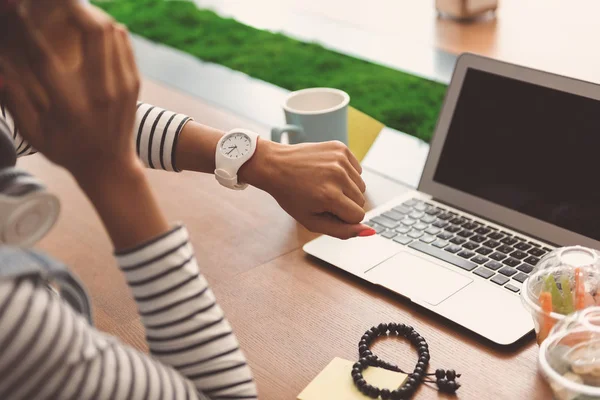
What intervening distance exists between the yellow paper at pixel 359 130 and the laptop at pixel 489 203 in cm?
13

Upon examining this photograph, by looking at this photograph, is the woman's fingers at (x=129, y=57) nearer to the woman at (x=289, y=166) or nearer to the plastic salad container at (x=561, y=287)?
the woman at (x=289, y=166)

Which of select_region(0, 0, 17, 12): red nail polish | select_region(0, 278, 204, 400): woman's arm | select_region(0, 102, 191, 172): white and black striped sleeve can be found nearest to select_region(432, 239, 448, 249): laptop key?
select_region(0, 102, 191, 172): white and black striped sleeve

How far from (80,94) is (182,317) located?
0.18 m

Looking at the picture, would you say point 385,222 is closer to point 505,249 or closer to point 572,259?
point 505,249

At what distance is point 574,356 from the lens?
0.59m

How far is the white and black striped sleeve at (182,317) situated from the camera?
1.77 feet

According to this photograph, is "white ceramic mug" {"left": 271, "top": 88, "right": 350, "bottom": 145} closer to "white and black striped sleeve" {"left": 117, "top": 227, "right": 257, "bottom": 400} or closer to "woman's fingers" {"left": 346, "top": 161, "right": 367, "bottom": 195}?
"woman's fingers" {"left": 346, "top": 161, "right": 367, "bottom": 195}

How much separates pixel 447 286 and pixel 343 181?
0.16 m

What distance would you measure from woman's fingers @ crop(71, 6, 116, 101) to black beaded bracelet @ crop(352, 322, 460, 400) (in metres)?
0.34

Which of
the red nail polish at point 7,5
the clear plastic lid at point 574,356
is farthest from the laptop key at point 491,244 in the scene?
the red nail polish at point 7,5

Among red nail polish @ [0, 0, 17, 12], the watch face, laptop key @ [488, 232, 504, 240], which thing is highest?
red nail polish @ [0, 0, 17, 12]

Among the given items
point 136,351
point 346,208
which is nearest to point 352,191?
point 346,208

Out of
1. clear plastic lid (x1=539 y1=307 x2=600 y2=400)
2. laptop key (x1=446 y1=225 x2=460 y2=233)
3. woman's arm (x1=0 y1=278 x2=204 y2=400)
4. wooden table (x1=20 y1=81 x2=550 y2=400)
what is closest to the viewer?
woman's arm (x1=0 y1=278 x2=204 y2=400)

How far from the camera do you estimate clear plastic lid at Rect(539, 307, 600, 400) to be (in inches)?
22.6
